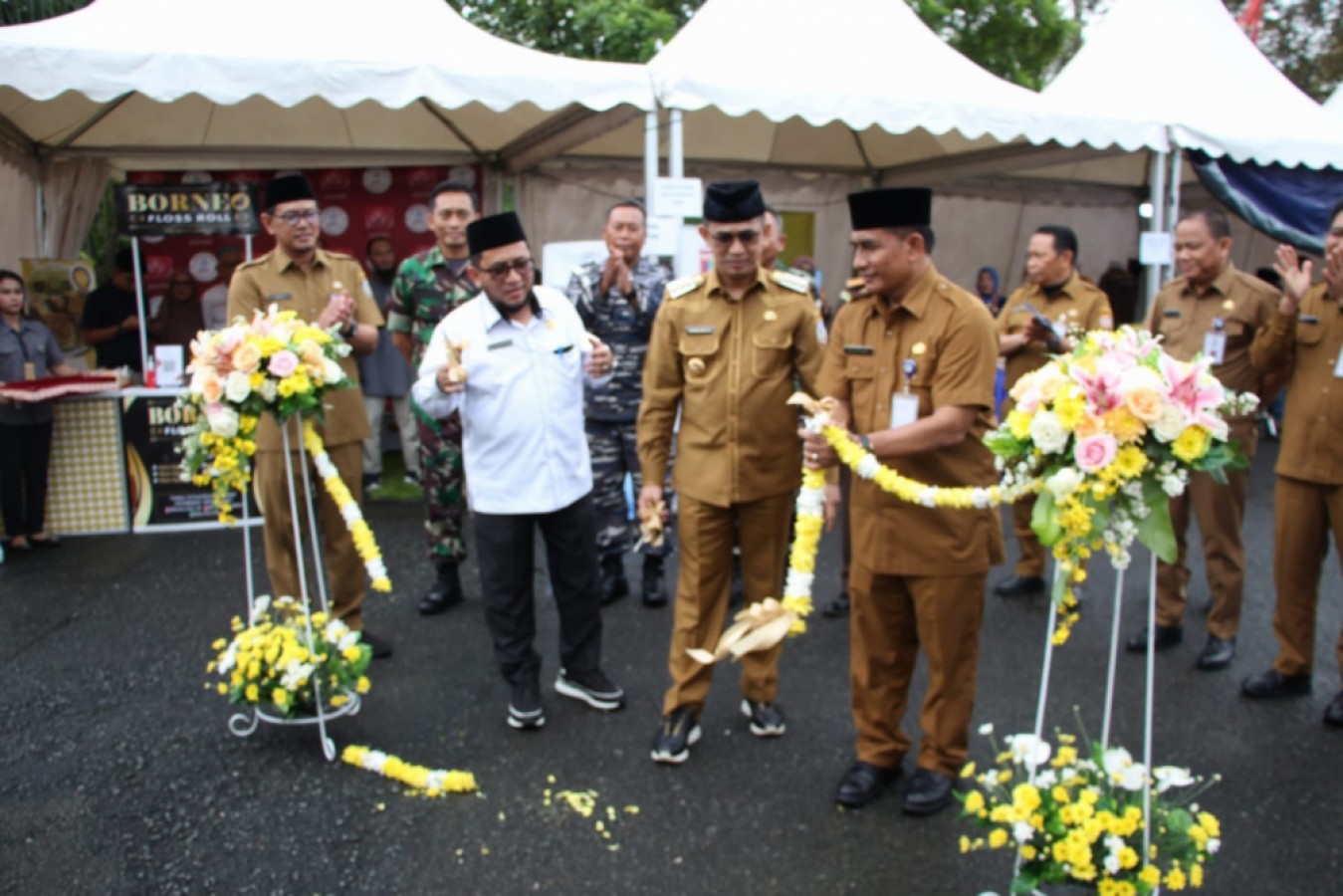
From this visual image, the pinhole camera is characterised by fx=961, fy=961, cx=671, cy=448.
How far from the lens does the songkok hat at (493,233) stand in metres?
3.57

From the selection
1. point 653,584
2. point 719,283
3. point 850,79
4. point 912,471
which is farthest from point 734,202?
point 850,79

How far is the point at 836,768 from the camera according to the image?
3.60 m

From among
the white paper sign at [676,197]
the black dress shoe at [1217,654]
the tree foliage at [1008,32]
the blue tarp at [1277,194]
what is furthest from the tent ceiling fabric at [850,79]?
the tree foliage at [1008,32]

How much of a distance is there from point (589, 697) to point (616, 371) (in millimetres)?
1802

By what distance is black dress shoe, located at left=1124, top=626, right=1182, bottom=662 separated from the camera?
4602 millimetres

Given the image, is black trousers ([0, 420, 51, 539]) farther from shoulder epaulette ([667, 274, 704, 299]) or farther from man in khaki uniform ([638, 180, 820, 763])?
shoulder epaulette ([667, 274, 704, 299])

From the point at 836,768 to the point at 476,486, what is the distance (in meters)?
1.74

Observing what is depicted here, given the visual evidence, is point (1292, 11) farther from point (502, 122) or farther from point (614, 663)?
point (614, 663)

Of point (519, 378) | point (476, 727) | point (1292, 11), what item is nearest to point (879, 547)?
point (519, 378)

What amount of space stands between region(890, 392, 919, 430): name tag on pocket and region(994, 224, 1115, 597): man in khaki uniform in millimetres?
2492

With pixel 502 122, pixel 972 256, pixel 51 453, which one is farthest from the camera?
pixel 972 256

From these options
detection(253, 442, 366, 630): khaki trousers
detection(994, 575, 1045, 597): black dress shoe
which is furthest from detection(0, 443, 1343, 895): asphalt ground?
detection(253, 442, 366, 630): khaki trousers

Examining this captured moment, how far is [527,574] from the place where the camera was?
3883mm

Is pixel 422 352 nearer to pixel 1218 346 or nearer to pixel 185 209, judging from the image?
pixel 185 209
